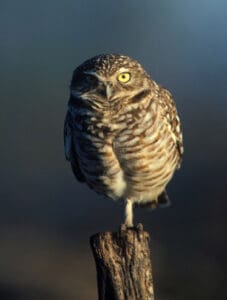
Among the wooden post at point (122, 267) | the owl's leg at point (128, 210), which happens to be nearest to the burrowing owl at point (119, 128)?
the owl's leg at point (128, 210)

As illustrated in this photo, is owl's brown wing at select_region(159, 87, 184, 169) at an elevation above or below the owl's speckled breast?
above

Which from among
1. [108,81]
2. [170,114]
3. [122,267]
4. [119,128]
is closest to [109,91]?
[108,81]

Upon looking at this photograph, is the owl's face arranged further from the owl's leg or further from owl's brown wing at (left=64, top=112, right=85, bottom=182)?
the owl's leg

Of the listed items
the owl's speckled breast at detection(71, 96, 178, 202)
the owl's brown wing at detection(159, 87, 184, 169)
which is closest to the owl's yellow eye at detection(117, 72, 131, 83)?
the owl's speckled breast at detection(71, 96, 178, 202)

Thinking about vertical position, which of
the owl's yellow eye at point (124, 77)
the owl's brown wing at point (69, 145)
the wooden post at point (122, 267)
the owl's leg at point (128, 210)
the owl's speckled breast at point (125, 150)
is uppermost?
the owl's yellow eye at point (124, 77)

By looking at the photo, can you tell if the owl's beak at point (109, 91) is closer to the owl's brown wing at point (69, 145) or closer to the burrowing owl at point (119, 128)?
the burrowing owl at point (119, 128)

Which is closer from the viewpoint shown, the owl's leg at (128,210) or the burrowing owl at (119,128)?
the burrowing owl at (119,128)

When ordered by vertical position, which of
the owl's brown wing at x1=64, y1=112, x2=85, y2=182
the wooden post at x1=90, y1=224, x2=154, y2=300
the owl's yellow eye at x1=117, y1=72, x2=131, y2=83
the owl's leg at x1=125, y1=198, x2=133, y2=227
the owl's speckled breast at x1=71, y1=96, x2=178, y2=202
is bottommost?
the wooden post at x1=90, y1=224, x2=154, y2=300
